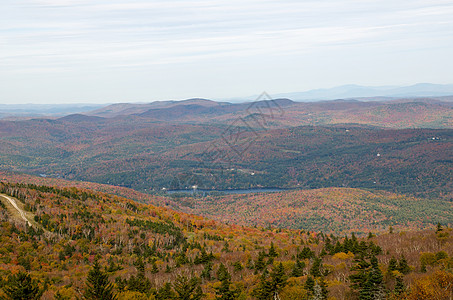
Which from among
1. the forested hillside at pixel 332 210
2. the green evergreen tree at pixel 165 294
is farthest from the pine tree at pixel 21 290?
the forested hillside at pixel 332 210

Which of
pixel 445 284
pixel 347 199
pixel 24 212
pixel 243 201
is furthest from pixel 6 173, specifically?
pixel 445 284

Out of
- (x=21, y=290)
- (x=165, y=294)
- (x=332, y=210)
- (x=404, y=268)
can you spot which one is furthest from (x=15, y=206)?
(x=332, y=210)

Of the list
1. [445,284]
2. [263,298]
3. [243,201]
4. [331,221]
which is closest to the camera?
[445,284]

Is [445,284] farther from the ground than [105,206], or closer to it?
farther from the ground

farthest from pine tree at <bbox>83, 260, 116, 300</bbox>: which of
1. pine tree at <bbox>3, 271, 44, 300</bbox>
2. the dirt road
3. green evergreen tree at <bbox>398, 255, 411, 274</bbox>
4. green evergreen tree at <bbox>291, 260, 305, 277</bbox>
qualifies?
the dirt road

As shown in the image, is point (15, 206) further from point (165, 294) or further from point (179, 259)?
point (165, 294)

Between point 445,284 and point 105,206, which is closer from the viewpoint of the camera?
point 445,284

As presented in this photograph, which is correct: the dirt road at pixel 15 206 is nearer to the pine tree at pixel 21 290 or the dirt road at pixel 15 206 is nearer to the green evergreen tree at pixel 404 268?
the pine tree at pixel 21 290

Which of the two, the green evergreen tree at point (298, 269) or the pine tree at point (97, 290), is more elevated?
the pine tree at point (97, 290)

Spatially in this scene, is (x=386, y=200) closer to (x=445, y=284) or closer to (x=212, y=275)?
(x=212, y=275)
